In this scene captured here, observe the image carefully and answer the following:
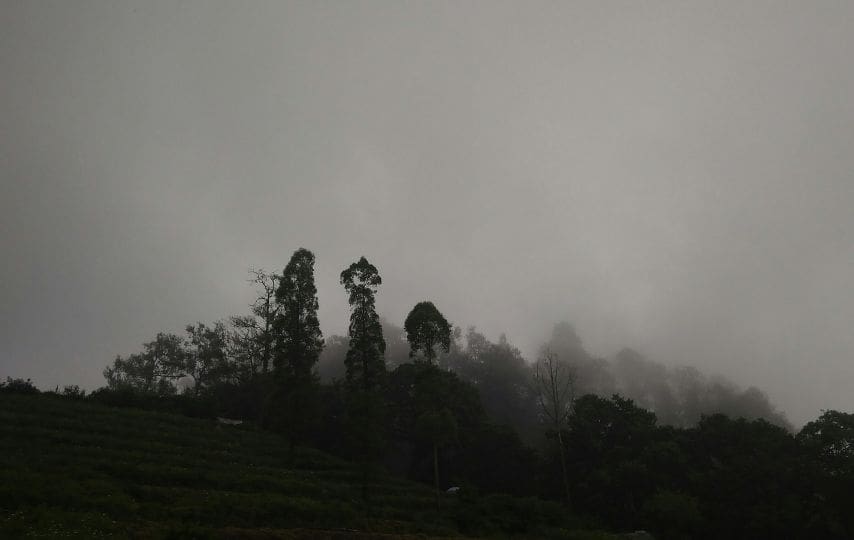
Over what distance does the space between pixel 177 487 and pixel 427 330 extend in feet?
54.2

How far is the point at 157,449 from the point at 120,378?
63.1m

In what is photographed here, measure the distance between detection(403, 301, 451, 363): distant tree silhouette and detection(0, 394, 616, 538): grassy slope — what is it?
361 inches

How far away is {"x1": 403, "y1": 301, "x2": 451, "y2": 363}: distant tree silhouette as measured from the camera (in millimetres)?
32688

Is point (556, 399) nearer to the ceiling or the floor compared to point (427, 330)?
nearer to the floor

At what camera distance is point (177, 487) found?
73.2 ft

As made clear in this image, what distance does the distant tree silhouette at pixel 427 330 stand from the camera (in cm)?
3269

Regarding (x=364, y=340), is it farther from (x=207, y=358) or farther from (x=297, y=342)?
(x=207, y=358)

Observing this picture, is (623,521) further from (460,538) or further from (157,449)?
(157,449)

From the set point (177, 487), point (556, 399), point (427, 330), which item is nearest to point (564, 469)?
point (556, 399)

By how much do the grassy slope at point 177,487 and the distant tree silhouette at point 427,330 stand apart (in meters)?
9.18

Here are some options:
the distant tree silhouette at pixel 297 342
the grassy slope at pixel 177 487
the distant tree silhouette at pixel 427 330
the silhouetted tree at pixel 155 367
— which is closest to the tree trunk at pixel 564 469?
the grassy slope at pixel 177 487

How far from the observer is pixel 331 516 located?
2284cm

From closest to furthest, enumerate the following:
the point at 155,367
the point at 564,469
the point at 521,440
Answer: the point at 564,469 → the point at 521,440 → the point at 155,367

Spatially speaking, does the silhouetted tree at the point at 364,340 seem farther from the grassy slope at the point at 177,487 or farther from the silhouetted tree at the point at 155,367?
the silhouetted tree at the point at 155,367
